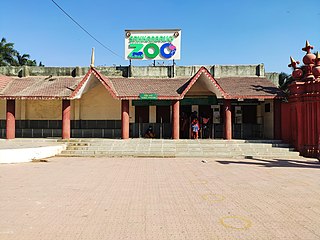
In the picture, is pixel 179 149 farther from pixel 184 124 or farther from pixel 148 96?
pixel 148 96

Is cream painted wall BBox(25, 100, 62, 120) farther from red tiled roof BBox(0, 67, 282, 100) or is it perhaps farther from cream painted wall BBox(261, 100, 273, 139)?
cream painted wall BBox(261, 100, 273, 139)

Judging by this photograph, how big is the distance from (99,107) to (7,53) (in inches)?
1166

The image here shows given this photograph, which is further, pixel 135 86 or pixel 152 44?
pixel 152 44

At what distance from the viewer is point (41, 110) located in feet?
57.4

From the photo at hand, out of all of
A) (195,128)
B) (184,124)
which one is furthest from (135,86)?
(195,128)

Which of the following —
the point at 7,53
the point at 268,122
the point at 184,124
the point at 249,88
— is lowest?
the point at 184,124

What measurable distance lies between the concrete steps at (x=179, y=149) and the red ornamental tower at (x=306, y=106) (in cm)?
71

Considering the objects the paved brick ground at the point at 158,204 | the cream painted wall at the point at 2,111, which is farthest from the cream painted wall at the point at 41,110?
the paved brick ground at the point at 158,204

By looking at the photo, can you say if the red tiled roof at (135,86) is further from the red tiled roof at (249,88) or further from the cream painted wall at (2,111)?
the cream painted wall at (2,111)

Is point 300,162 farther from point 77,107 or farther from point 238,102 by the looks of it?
point 77,107

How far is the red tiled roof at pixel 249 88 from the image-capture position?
14.2 metres

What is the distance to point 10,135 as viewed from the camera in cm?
1512

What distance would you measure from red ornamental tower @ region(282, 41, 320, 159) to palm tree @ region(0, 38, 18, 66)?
38892 mm

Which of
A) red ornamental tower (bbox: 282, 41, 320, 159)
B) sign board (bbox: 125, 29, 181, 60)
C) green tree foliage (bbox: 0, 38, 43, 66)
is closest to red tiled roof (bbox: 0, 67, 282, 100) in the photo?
red ornamental tower (bbox: 282, 41, 320, 159)
